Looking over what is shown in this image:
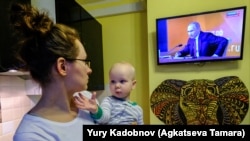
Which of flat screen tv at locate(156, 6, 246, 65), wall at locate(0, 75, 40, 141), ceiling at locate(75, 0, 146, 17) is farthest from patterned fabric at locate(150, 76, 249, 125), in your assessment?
wall at locate(0, 75, 40, 141)

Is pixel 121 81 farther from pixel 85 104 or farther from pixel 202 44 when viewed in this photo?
pixel 202 44

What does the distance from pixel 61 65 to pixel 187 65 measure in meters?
1.77

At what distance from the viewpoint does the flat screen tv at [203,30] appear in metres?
2.02

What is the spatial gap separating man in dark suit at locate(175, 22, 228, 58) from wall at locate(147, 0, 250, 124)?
0.54ft

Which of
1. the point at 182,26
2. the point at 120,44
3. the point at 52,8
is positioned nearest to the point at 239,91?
the point at 182,26

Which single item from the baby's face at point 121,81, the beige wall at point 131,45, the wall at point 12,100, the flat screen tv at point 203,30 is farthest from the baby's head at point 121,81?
the beige wall at point 131,45

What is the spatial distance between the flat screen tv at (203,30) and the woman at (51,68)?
1.57m

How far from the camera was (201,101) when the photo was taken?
7.23 feet

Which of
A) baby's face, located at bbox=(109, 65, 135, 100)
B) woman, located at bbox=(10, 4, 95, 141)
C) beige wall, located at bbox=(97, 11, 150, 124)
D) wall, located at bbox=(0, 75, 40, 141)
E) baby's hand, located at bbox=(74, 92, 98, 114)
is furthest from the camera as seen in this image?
beige wall, located at bbox=(97, 11, 150, 124)

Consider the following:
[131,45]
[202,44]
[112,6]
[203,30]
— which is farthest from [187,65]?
[112,6]

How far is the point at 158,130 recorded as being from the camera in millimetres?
719

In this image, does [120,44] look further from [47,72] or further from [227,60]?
[47,72]

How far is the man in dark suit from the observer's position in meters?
2.09

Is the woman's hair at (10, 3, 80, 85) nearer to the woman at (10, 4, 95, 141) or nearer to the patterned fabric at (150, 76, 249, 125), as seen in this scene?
the woman at (10, 4, 95, 141)
